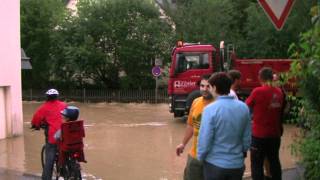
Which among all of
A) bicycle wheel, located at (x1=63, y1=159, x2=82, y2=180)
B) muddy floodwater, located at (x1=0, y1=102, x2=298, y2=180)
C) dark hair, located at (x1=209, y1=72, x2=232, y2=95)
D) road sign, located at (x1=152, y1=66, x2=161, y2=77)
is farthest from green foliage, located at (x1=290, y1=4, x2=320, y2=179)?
road sign, located at (x1=152, y1=66, x2=161, y2=77)

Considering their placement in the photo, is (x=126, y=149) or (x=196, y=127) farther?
(x=126, y=149)

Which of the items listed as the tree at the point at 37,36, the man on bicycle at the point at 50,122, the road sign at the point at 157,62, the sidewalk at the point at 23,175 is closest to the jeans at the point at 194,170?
the man on bicycle at the point at 50,122

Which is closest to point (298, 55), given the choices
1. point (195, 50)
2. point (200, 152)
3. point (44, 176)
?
point (200, 152)

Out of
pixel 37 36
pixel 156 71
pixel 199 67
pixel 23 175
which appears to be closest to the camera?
pixel 23 175

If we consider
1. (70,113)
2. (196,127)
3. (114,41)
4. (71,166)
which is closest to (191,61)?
(70,113)

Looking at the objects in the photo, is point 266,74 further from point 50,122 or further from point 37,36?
point 37,36

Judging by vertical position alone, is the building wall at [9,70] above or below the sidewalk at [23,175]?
above

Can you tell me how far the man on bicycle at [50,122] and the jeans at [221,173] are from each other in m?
4.41

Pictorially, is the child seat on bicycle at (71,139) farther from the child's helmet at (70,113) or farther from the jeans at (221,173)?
the jeans at (221,173)

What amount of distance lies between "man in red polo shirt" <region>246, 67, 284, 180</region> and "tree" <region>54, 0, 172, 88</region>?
2920 cm

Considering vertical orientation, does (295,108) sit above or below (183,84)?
below

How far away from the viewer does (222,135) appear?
5.07 metres

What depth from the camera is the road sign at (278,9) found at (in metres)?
6.23

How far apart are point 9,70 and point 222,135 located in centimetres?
1357
